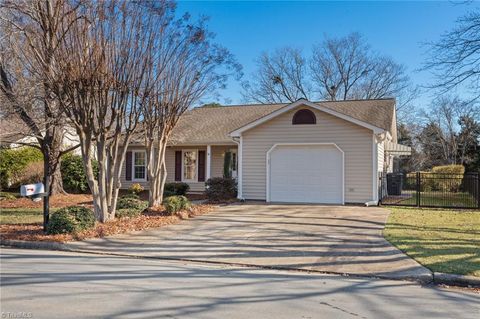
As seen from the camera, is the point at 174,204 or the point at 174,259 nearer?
the point at 174,259

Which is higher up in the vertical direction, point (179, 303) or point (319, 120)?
point (319, 120)

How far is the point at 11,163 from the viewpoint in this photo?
24.4 meters

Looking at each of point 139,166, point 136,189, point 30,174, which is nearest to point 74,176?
point 30,174

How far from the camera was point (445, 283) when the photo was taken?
6.43 metres

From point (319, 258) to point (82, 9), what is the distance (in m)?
8.31

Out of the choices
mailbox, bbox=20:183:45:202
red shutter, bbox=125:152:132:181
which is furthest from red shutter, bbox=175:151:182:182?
mailbox, bbox=20:183:45:202

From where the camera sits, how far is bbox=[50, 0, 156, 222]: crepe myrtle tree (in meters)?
10.1

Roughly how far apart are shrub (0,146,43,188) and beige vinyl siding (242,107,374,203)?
1451cm

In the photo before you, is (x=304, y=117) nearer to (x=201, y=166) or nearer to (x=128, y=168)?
(x=201, y=166)

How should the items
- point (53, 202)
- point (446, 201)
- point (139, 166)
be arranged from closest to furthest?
point (53, 202) < point (446, 201) < point (139, 166)

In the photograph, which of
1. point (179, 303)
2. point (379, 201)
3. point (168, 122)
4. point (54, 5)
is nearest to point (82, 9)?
point (54, 5)

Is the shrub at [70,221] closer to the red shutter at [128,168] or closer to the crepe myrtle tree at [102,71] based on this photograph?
the crepe myrtle tree at [102,71]

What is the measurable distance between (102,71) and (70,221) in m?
3.90

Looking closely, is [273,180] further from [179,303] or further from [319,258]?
[179,303]
